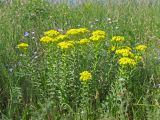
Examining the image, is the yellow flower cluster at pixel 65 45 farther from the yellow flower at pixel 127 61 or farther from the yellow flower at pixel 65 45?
the yellow flower at pixel 127 61

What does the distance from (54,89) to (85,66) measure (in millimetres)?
A: 294

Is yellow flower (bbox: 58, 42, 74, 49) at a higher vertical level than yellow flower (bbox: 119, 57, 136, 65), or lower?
higher

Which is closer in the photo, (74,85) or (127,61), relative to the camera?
(127,61)

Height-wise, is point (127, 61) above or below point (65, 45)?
below

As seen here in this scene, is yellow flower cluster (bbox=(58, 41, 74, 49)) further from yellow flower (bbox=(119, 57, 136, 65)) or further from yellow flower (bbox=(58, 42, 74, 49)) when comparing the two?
yellow flower (bbox=(119, 57, 136, 65))

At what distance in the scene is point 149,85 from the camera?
113 inches

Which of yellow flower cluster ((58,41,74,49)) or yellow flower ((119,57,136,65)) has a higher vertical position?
yellow flower cluster ((58,41,74,49))

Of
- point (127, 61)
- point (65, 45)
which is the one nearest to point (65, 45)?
point (65, 45)

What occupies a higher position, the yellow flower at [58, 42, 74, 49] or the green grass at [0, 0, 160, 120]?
the yellow flower at [58, 42, 74, 49]

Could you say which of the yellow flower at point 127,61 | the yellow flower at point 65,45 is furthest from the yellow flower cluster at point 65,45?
the yellow flower at point 127,61

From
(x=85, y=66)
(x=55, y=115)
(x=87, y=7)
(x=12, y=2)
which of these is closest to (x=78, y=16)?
(x=87, y=7)

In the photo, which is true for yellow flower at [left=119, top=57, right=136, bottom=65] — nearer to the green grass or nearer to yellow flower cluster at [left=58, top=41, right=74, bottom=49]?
the green grass

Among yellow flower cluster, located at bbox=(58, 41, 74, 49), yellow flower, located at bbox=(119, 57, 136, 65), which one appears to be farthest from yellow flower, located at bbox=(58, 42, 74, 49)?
yellow flower, located at bbox=(119, 57, 136, 65)

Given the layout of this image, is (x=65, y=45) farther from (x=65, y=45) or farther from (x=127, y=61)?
(x=127, y=61)
